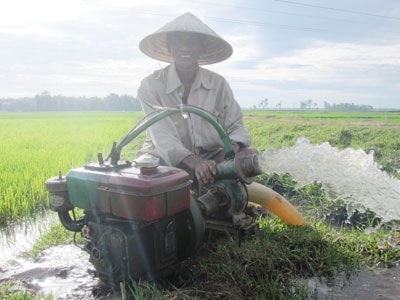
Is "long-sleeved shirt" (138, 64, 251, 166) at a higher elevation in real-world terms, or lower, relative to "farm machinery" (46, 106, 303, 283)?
higher

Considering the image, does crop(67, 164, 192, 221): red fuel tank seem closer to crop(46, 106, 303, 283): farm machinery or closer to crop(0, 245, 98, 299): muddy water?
crop(46, 106, 303, 283): farm machinery

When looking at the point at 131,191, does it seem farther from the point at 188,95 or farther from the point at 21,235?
the point at 21,235

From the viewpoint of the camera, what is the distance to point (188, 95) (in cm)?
317

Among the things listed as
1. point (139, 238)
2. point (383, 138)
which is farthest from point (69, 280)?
point (383, 138)

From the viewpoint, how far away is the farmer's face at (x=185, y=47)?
2.95 meters

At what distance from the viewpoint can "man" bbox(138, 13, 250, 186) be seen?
2.85 m

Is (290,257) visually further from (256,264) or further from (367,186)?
(367,186)

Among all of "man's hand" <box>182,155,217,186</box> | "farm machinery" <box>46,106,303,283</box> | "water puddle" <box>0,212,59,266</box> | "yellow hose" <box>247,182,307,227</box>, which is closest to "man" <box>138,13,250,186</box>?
"man's hand" <box>182,155,217,186</box>

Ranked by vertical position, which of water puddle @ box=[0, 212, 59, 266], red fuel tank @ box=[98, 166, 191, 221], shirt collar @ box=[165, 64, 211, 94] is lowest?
water puddle @ box=[0, 212, 59, 266]

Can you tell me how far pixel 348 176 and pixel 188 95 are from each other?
2077 millimetres

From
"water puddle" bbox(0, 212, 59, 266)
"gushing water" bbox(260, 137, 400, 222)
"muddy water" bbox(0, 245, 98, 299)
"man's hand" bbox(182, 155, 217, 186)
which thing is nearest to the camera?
"muddy water" bbox(0, 245, 98, 299)

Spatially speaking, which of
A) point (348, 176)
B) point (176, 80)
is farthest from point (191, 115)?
point (348, 176)

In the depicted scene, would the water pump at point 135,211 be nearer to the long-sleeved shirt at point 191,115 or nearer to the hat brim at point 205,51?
the long-sleeved shirt at point 191,115

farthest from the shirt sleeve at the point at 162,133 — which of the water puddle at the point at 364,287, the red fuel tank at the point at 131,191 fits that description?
the water puddle at the point at 364,287
